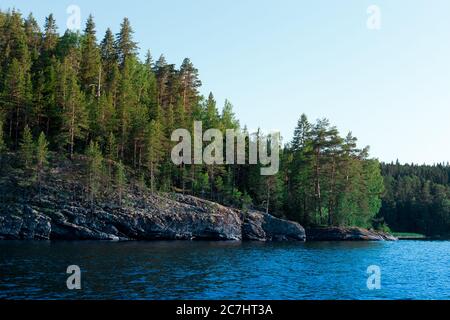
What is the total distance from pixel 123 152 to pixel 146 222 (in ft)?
65.9

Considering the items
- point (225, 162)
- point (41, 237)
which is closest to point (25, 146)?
point (41, 237)

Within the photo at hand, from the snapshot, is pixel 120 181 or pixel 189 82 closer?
pixel 120 181

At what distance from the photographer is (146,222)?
72.2 meters

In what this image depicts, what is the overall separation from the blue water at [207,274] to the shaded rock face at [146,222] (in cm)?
1127

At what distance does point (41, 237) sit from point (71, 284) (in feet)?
126

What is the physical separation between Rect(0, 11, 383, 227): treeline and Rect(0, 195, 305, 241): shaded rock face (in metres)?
4.34

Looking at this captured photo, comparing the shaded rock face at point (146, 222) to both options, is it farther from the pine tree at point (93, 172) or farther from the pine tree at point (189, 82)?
the pine tree at point (189, 82)

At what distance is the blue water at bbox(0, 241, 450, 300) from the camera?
29.4 metres

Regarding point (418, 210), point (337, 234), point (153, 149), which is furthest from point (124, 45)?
point (418, 210)

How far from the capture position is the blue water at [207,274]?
29.4 metres

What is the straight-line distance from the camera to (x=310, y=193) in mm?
93875

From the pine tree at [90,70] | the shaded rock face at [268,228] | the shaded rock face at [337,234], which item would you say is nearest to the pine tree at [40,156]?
the pine tree at [90,70]

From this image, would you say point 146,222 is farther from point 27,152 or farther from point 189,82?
point 189,82
